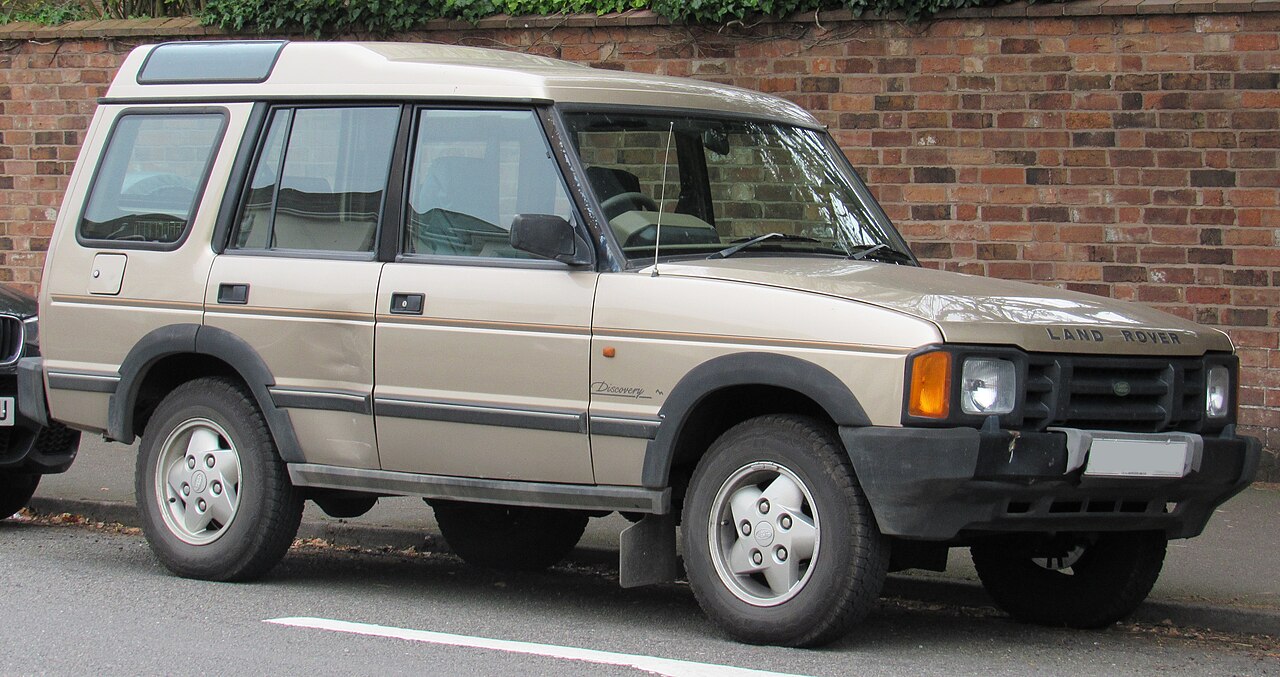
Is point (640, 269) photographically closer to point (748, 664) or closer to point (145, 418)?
point (748, 664)

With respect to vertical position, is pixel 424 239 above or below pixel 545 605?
above

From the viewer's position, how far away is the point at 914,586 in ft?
23.3

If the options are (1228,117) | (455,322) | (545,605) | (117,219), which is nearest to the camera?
(455,322)

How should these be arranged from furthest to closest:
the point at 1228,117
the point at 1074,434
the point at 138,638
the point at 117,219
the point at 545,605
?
the point at 1228,117 < the point at 117,219 < the point at 545,605 < the point at 138,638 < the point at 1074,434

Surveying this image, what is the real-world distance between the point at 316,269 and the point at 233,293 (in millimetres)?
438

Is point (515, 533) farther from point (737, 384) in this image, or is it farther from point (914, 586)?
point (737, 384)

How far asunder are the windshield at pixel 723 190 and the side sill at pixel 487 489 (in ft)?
2.82

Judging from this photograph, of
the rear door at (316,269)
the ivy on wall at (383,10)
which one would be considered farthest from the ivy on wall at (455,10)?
the rear door at (316,269)

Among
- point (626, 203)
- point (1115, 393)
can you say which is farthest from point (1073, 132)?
point (1115, 393)

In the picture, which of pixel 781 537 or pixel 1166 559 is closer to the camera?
pixel 781 537

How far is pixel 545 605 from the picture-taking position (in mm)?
6852

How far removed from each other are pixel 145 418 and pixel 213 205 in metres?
1.04

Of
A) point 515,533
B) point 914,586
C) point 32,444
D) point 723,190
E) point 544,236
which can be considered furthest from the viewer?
point 32,444

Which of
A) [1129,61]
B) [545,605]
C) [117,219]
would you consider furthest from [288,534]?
[1129,61]
